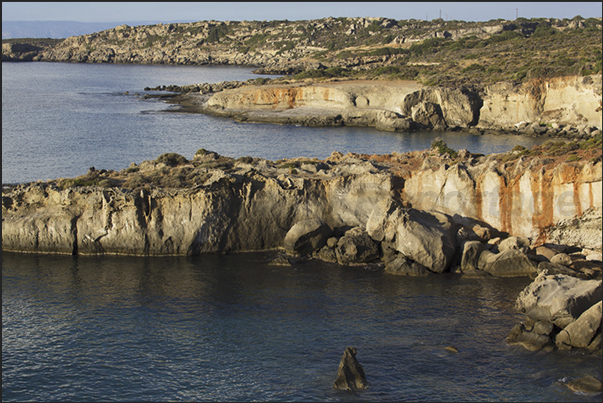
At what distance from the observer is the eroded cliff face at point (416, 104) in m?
78.3

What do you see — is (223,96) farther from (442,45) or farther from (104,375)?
(104,375)

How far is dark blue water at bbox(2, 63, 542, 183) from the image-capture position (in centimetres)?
6390

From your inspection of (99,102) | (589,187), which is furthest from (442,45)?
(589,187)

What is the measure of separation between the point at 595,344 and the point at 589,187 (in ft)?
39.9

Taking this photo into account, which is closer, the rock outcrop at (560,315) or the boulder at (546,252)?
the rock outcrop at (560,315)

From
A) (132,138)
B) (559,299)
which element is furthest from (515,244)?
(132,138)

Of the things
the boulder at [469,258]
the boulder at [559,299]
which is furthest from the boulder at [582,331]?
the boulder at [469,258]

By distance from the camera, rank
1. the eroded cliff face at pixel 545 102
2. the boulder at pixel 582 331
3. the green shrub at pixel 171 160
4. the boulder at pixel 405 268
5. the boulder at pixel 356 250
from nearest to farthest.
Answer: the boulder at pixel 582 331 < the boulder at pixel 405 268 < the boulder at pixel 356 250 < the green shrub at pixel 171 160 < the eroded cliff face at pixel 545 102

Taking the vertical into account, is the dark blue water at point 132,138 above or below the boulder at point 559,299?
above

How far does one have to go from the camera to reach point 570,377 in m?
22.8

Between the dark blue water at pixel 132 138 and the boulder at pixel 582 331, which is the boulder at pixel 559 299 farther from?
the dark blue water at pixel 132 138

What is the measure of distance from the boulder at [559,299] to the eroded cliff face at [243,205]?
8.02 m

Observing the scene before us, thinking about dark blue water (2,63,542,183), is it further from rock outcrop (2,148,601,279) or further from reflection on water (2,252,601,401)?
reflection on water (2,252,601,401)

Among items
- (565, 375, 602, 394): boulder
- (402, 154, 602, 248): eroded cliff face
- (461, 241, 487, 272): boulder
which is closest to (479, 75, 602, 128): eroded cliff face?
(402, 154, 602, 248): eroded cliff face
